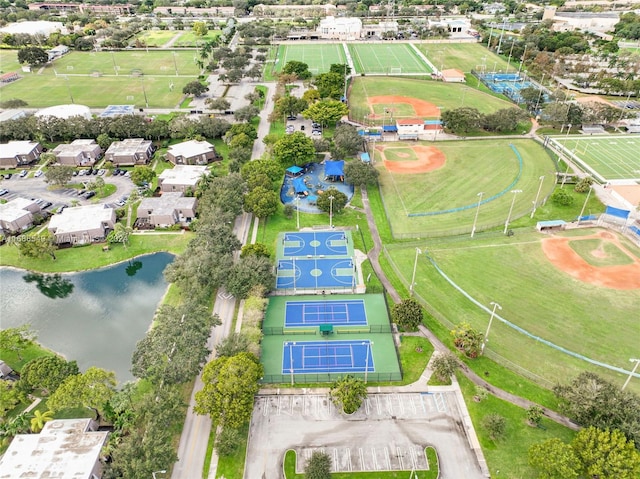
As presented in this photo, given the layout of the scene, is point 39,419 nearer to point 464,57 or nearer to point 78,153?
point 78,153

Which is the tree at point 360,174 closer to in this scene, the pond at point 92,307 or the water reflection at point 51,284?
the pond at point 92,307

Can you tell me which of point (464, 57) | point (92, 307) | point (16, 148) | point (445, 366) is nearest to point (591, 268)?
point (445, 366)

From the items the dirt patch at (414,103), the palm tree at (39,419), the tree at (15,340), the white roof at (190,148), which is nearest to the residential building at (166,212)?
the white roof at (190,148)

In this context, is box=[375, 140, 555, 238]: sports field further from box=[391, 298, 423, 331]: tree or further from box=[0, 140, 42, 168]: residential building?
box=[0, 140, 42, 168]: residential building

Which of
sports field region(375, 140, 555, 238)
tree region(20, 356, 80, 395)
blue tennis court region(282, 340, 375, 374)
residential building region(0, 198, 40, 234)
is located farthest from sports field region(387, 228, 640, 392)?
residential building region(0, 198, 40, 234)

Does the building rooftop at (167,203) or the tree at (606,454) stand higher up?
the tree at (606,454)
